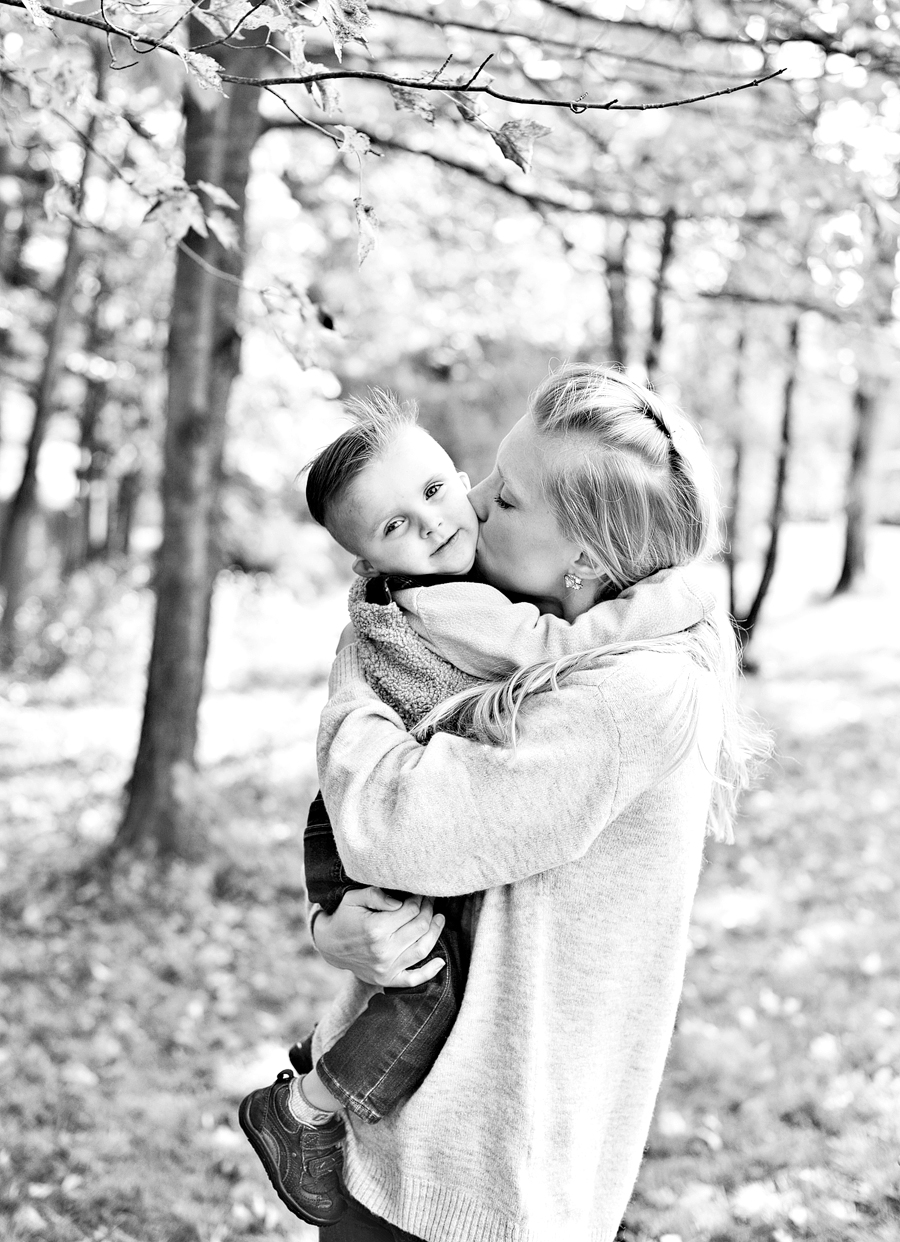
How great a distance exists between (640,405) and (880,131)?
3.78 meters

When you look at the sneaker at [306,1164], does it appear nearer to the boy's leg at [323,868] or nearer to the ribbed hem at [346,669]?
the boy's leg at [323,868]

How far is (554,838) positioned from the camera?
1508 mm

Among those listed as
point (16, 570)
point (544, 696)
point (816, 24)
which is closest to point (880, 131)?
point (816, 24)

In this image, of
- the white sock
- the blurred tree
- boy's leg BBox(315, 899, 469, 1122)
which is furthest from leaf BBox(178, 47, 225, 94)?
the blurred tree

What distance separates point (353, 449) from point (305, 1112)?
1.01 metres

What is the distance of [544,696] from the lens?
1.55 metres

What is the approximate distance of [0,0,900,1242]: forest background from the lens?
3.14 m

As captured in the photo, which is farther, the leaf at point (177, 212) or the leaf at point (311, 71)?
the leaf at point (177, 212)

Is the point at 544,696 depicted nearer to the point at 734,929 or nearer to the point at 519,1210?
the point at 519,1210

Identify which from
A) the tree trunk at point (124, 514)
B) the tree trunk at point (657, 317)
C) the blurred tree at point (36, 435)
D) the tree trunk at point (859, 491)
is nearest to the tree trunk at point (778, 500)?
the tree trunk at point (657, 317)

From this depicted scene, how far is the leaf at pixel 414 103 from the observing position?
1.69 metres

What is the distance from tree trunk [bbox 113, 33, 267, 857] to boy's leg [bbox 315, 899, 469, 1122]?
428 centimetres

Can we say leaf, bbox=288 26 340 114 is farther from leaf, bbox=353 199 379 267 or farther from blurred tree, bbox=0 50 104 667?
blurred tree, bbox=0 50 104 667

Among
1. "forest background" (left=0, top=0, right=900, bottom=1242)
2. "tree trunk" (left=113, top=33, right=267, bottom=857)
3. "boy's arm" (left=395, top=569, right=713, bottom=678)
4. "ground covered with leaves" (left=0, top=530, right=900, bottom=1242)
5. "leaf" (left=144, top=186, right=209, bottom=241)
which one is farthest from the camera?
"tree trunk" (left=113, top=33, right=267, bottom=857)
